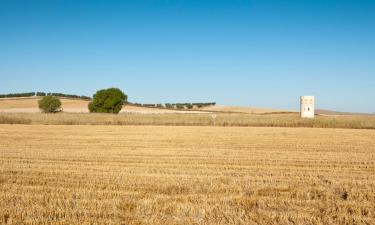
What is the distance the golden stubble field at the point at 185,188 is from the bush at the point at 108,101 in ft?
226

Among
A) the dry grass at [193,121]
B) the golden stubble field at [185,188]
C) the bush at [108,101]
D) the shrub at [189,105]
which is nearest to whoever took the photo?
the golden stubble field at [185,188]

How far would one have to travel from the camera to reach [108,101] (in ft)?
279

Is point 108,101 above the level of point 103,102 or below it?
above

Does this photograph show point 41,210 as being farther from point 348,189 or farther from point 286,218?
point 348,189

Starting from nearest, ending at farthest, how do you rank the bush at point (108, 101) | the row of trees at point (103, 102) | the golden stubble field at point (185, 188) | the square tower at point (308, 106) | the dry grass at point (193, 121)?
1. the golden stubble field at point (185, 188)
2. the dry grass at point (193, 121)
3. the square tower at point (308, 106)
4. the bush at point (108, 101)
5. the row of trees at point (103, 102)

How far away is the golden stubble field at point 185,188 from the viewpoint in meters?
7.30

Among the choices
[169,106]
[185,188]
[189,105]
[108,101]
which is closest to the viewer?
[185,188]

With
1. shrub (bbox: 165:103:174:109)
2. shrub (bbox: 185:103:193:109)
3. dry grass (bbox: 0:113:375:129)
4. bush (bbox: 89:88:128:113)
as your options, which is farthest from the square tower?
shrub (bbox: 185:103:193:109)

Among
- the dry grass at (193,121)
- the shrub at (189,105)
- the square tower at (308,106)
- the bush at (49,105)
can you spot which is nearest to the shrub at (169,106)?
the shrub at (189,105)

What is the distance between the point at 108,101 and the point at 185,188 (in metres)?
77.4

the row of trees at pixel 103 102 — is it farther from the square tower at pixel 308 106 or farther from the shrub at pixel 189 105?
the shrub at pixel 189 105

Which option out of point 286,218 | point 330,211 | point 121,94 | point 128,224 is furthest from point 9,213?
point 121,94

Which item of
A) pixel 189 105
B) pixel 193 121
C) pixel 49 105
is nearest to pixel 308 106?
pixel 193 121

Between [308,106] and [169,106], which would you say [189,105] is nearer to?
[169,106]
